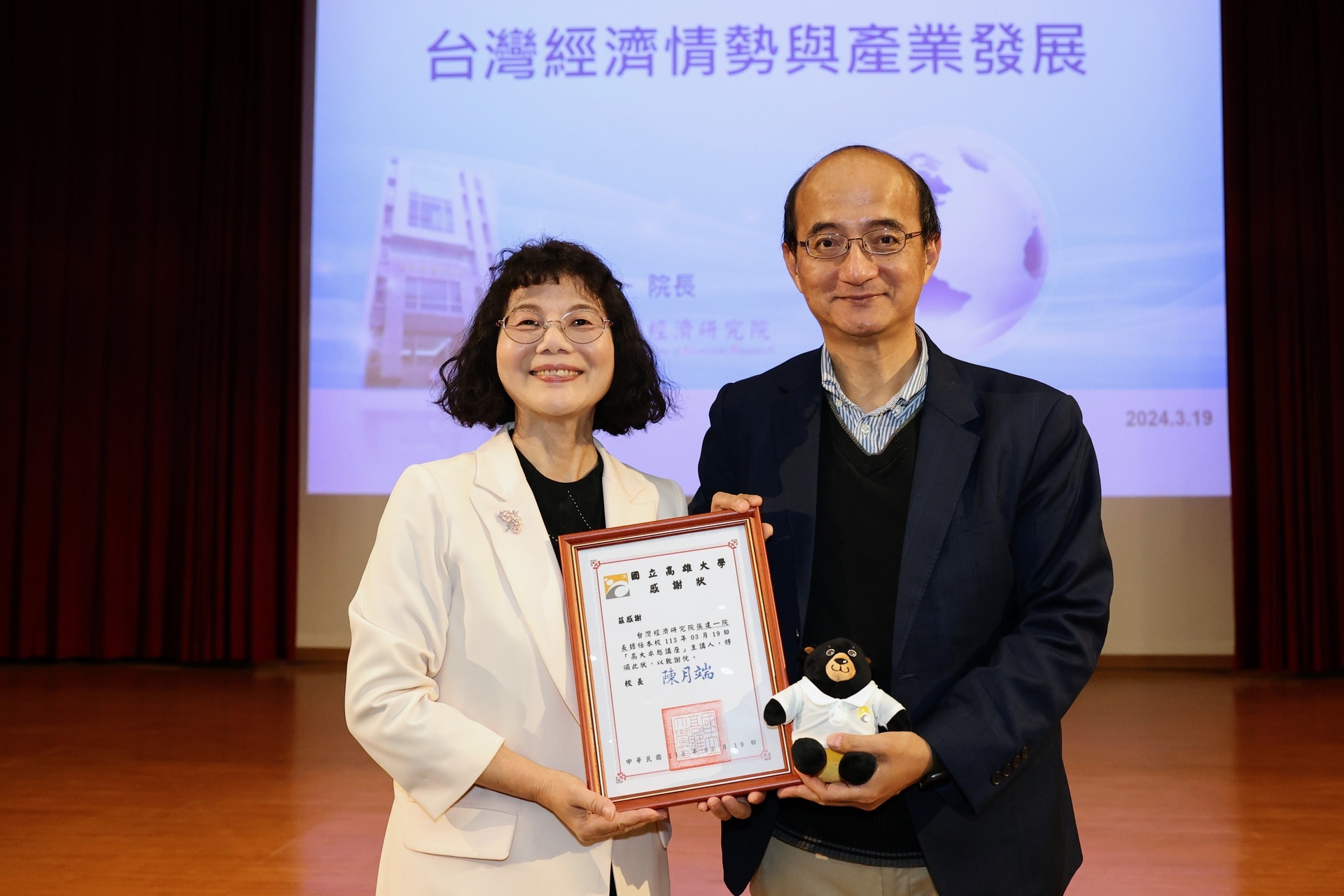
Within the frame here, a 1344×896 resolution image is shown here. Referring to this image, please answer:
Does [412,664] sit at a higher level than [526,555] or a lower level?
lower

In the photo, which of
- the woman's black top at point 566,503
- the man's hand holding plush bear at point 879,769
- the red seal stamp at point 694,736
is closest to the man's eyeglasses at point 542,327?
the woman's black top at point 566,503

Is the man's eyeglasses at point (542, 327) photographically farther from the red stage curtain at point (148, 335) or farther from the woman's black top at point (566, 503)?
the red stage curtain at point (148, 335)

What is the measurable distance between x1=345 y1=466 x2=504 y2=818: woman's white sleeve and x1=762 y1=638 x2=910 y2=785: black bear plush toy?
37 centimetres

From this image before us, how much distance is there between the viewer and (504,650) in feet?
4.69

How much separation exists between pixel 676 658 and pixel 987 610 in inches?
15.7

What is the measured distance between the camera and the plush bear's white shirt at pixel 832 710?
1293 mm

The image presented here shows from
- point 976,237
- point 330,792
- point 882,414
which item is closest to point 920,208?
point 882,414

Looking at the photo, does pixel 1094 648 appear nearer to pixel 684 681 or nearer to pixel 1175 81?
pixel 684 681

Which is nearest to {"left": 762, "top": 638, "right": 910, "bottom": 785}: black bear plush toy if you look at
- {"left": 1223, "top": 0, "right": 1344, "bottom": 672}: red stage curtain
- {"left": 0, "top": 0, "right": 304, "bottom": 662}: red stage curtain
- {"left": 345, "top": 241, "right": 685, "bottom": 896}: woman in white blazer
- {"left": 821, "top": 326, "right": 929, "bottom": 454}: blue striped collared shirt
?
{"left": 345, "top": 241, "right": 685, "bottom": 896}: woman in white blazer

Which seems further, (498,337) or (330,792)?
(330,792)

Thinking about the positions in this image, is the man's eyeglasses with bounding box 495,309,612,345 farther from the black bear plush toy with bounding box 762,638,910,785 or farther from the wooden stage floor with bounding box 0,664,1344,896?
the wooden stage floor with bounding box 0,664,1344,896

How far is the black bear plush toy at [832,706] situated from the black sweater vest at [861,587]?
10 centimetres

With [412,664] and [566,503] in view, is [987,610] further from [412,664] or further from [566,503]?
[412,664]

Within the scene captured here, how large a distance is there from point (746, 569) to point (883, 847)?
40 cm
